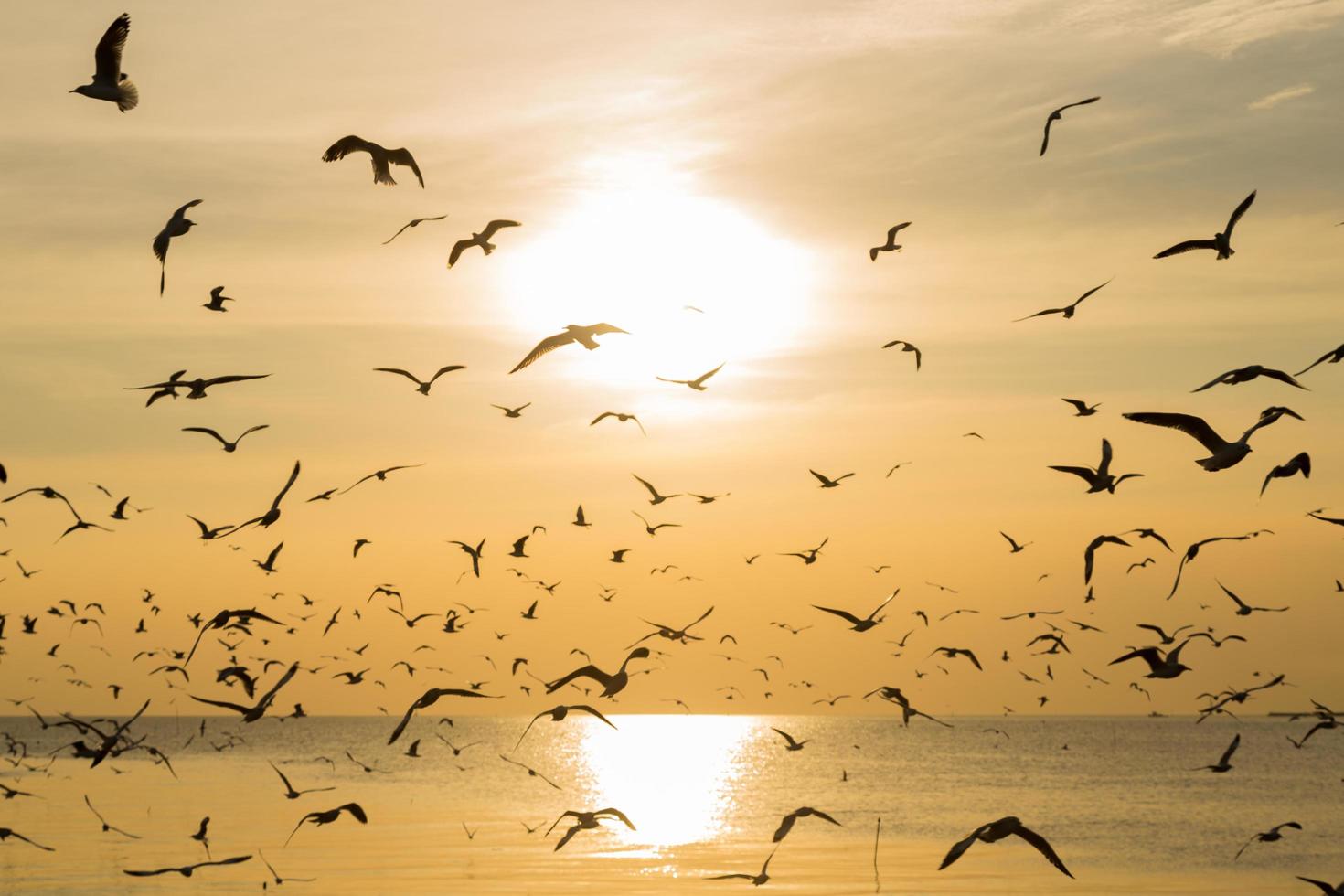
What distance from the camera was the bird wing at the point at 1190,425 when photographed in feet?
68.6

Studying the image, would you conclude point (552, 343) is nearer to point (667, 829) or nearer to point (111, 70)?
point (111, 70)

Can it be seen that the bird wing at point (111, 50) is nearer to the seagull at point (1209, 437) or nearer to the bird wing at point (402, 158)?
the bird wing at point (402, 158)

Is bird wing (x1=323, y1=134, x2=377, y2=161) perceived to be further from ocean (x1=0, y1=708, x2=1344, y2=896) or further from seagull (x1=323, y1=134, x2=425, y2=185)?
ocean (x1=0, y1=708, x2=1344, y2=896)

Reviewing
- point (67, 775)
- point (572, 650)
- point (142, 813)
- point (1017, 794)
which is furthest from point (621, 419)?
point (67, 775)

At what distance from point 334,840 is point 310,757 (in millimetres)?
104922

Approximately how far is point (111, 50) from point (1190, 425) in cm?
1666

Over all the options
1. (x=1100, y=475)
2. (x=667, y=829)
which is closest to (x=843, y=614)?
(x=1100, y=475)

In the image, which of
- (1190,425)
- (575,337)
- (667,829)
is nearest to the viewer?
(1190,425)

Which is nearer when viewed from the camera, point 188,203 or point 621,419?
point 188,203

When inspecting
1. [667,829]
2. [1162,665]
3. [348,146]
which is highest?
[348,146]

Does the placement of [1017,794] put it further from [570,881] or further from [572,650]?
[570,881]

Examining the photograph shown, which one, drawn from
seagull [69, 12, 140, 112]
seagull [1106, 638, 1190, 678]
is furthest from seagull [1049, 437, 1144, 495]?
seagull [69, 12, 140, 112]

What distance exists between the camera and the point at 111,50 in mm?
21875

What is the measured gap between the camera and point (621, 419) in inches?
1537
